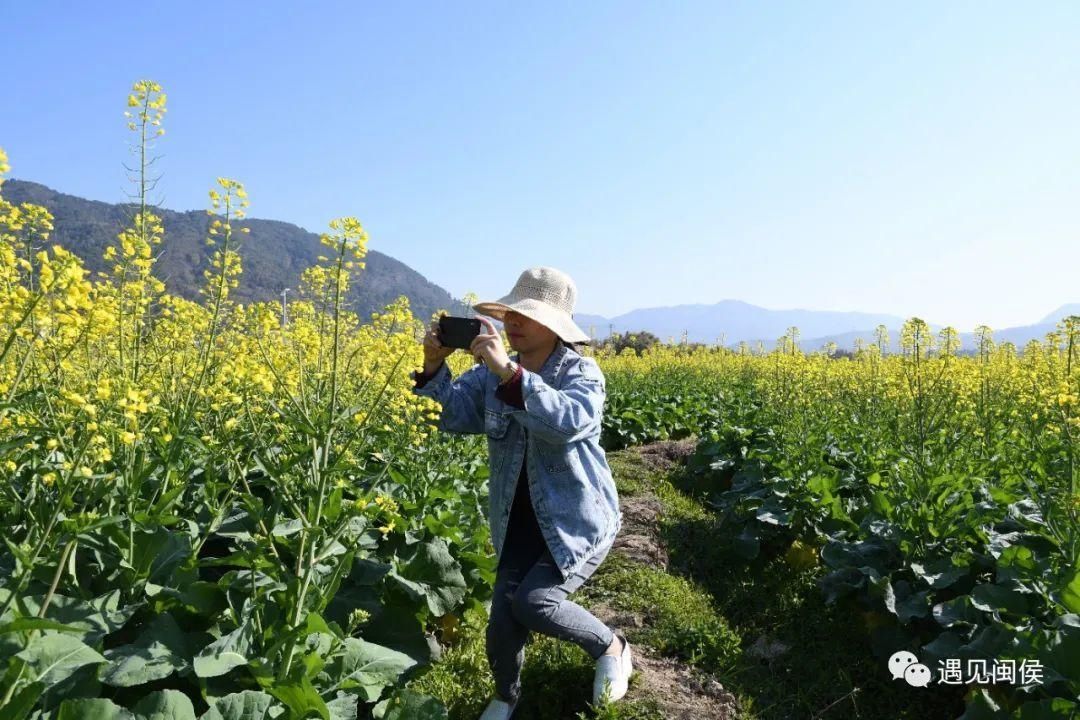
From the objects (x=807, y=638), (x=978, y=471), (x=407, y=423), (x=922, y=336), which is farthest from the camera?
(x=922, y=336)

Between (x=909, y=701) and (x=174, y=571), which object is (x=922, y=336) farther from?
(x=174, y=571)

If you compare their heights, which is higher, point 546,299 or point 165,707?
point 546,299

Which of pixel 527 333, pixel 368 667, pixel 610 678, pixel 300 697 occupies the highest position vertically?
pixel 527 333

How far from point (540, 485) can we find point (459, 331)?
76cm

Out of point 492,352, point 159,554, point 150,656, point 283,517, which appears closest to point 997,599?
point 492,352

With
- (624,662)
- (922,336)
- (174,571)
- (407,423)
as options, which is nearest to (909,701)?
(624,662)

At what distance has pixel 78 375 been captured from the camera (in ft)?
11.2

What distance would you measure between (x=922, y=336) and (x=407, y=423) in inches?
155

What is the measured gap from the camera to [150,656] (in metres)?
2.43

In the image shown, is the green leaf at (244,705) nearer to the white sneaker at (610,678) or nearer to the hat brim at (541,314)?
Answer: the white sneaker at (610,678)

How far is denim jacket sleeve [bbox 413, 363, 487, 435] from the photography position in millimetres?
3343

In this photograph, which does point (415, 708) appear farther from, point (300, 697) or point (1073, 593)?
point (1073, 593)

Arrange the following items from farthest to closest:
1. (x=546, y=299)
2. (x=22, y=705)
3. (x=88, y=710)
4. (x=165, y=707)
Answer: (x=546, y=299) → (x=165, y=707) → (x=88, y=710) → (x=22, y=705)

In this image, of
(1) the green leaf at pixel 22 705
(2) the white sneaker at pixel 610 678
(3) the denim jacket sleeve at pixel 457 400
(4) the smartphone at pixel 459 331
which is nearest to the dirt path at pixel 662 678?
(2) the white sneaker at pixel 610 678
